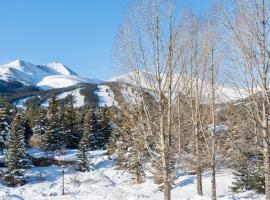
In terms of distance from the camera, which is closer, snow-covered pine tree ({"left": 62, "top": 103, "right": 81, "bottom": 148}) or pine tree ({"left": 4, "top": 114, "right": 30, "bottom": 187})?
pine tree ({"left": 4, "top": 114, "right": 30, "bottom": 187})

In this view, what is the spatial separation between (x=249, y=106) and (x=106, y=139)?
63.3 m

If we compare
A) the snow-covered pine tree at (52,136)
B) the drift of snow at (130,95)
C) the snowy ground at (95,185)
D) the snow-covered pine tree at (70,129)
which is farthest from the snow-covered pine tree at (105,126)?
the drift of snow at (130,95)

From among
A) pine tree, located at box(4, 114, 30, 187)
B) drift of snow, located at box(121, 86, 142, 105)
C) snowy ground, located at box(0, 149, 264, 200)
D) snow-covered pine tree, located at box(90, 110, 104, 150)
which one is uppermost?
snow-covered pine tree, located at box(90, 110, 104, 150)

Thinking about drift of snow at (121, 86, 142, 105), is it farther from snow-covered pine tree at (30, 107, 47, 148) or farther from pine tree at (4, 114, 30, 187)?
snow-covered pine tree at (30, 107, 47, 148)

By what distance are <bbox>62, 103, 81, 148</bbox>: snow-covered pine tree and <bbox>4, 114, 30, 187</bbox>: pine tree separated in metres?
17.7

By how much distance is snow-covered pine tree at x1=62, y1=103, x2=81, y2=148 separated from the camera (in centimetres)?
6862

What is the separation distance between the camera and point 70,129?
7088 centimetres

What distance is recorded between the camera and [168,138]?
11.5 m

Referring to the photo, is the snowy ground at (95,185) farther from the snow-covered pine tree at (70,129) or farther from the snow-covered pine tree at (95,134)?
the snow-covered pine tree at (70,129)

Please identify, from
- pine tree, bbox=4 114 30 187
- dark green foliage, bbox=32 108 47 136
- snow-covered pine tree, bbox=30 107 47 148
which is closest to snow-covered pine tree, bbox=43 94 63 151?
snow-covered pine tree, bbox=30 107 47 148

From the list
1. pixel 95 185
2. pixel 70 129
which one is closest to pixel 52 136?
pixel 70 129

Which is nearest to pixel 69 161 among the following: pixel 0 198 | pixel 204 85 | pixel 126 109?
pixel 0 198

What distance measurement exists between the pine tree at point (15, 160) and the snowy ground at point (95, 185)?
109 centimetres

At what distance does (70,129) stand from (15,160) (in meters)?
23.4
